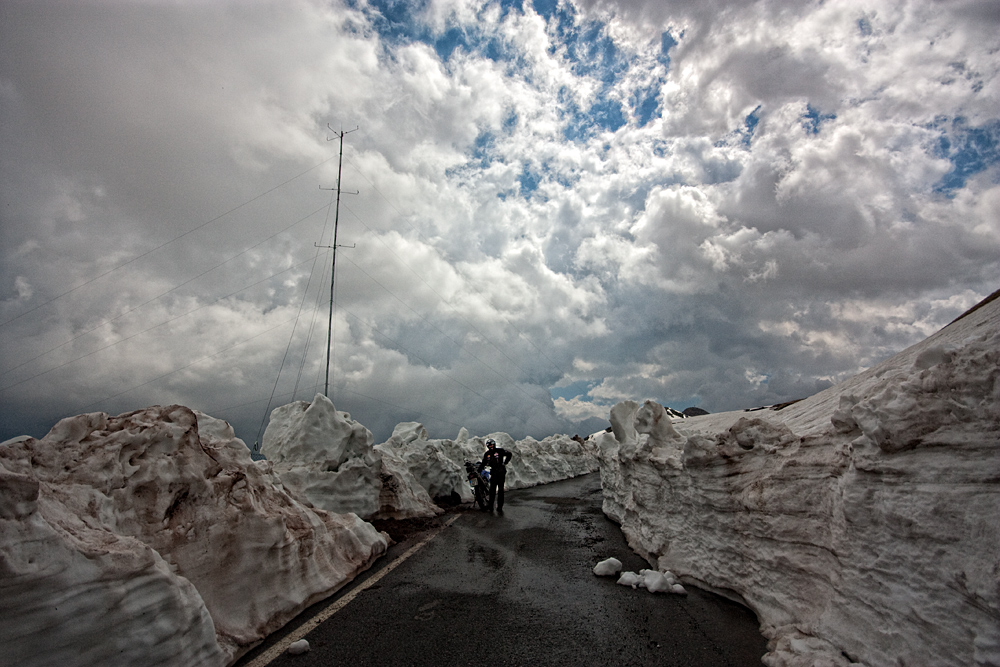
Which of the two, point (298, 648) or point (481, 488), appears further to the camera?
point (481, 488)

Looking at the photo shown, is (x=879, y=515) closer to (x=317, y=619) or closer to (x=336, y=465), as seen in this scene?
(x=317, y=619)

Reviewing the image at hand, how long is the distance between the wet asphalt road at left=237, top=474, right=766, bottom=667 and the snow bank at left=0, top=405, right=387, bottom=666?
21.1 inches

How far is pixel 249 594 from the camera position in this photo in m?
4.23

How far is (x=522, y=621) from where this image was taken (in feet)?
14.5

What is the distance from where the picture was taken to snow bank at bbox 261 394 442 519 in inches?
368

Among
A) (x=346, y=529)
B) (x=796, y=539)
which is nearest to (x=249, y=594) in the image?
(x=346, y=529)

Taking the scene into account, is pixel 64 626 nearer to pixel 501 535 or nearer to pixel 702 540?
pixel 702 540

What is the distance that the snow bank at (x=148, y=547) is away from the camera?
249cm

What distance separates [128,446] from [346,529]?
324cm

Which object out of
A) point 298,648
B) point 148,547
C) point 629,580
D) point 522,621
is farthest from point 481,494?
point 148,547

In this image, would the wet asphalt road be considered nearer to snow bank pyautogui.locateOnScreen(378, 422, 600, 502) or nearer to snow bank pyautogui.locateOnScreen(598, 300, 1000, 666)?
snow bank pyautogui.locateOnScreen(598, 300, 1000, 666)

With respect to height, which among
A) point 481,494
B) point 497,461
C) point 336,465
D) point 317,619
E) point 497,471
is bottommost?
point 317,619

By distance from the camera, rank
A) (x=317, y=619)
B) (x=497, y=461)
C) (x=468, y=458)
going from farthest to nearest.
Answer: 1. (x=468, y=458)
2. (x=497, y=461)
3. (x=317, y=619)

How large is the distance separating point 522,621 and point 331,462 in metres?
6.55
